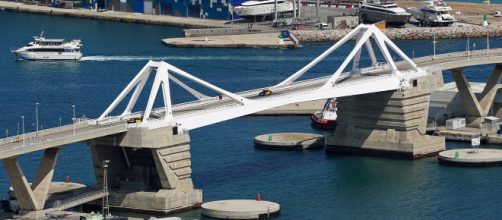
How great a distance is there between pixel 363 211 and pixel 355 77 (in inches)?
945

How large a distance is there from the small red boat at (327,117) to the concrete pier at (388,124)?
1114 cm

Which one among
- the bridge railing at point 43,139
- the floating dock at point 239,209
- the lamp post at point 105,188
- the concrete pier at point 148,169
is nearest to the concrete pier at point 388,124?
the floating dock at point 239,209

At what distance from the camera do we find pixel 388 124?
143125mm

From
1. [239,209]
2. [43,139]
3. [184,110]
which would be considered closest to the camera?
[43,139]

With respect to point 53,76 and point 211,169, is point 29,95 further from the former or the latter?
point 211,169

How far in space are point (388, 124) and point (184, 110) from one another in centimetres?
2110

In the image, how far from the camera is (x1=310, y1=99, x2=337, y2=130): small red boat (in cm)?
15662

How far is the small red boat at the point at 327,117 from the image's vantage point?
514 feet

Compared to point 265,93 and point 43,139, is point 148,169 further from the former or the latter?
point 265,93

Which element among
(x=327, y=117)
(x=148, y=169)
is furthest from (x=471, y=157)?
(x=148, y=169)

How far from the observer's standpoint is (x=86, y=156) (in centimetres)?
13850

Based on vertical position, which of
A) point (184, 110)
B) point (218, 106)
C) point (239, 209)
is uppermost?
point (218, 106)

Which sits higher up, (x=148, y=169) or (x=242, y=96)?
(x=242, y=96)

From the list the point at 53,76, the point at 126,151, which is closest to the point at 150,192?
the point at 126,151
